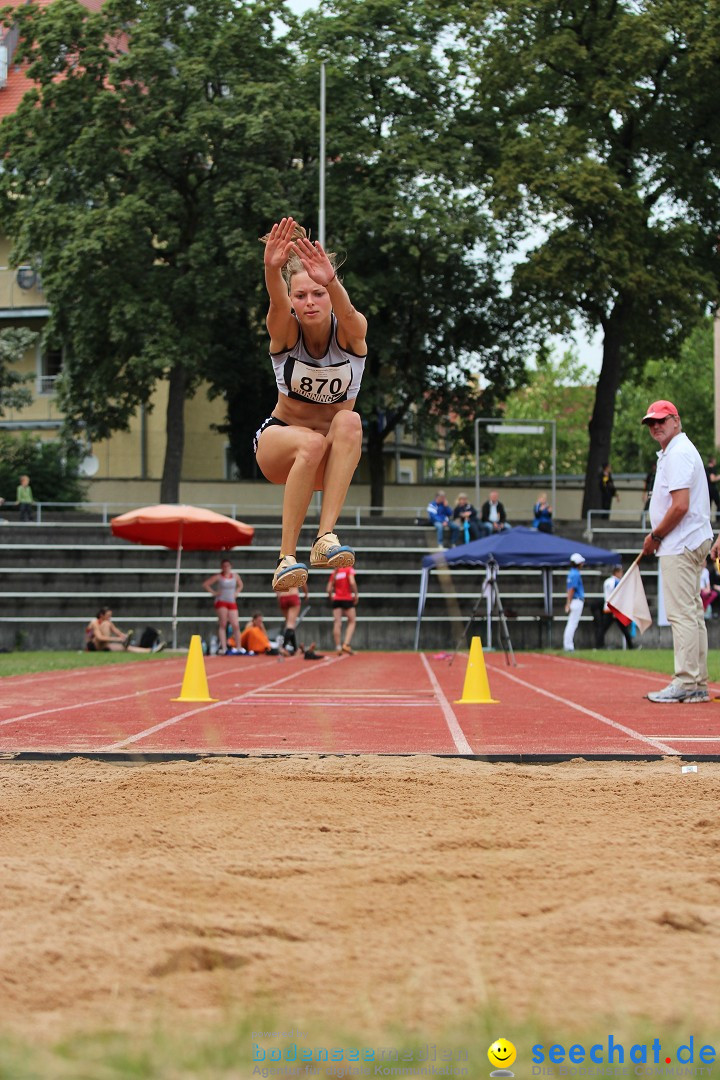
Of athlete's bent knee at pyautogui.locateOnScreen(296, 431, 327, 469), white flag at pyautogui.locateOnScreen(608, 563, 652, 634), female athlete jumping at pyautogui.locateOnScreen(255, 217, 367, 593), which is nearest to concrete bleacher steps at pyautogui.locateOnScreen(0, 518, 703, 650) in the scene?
white flag at pyautogui.locateOnScreen(608, 563, 652, 634)

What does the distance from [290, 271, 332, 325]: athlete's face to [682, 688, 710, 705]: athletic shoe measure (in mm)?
5687

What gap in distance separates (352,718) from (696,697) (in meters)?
3.12

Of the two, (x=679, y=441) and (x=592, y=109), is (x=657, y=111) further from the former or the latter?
(x=679, y=441)

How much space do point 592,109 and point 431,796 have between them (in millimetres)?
32591

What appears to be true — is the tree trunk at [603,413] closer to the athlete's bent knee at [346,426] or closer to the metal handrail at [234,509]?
the metal handrail at [234,509]

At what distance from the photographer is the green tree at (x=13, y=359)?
97.7ft

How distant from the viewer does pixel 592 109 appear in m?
35.1

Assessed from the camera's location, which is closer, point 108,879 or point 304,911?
point 304,911

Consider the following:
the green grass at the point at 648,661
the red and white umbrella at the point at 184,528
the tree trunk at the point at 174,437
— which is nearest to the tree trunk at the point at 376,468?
the tree trunk at the point at 174,437

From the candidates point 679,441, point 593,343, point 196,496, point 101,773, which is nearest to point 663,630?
point 593,343

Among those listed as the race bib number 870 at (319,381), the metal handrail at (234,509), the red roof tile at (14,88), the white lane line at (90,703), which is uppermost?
the red roof tile at (14,88)

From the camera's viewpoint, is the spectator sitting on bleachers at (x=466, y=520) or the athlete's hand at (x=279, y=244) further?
the spectator sitting on bleachers at (x=466, y=520)

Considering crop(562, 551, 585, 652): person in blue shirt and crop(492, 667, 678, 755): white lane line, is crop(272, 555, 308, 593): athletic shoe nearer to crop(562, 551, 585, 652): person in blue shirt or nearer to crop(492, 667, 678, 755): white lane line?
crop(492, 667, 678, 755): white lane line

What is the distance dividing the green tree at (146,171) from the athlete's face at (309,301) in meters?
27.0
